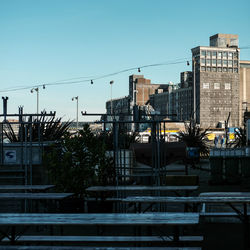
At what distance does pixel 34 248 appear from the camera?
5.33 meters

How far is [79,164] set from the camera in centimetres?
1067

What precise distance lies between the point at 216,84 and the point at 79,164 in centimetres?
18267

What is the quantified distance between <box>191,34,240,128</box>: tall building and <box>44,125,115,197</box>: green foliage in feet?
569

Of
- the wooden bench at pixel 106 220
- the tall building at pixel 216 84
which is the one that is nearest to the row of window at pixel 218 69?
the tall building at pixel 216 84

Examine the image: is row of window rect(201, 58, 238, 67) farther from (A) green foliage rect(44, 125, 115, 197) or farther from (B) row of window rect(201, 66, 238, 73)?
(A) green foliage rect(44, 125, 115, 197)

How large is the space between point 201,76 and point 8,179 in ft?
589

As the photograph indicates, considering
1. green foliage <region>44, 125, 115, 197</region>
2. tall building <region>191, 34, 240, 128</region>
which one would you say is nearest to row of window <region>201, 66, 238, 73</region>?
tall building <region>191, 34, 240, 128</region>

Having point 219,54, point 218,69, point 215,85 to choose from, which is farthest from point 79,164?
point 219,54

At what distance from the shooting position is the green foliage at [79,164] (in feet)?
33.9

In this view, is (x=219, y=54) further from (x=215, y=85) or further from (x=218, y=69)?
(x=215, y=85)

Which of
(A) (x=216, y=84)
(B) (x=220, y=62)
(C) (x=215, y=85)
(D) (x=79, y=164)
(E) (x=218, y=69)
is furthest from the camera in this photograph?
(B) (x=220, y=62)

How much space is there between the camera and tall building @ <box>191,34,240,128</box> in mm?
184875

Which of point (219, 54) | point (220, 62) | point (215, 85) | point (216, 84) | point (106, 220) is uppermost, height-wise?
point (219, 54)

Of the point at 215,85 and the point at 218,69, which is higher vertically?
the point at 218,69
